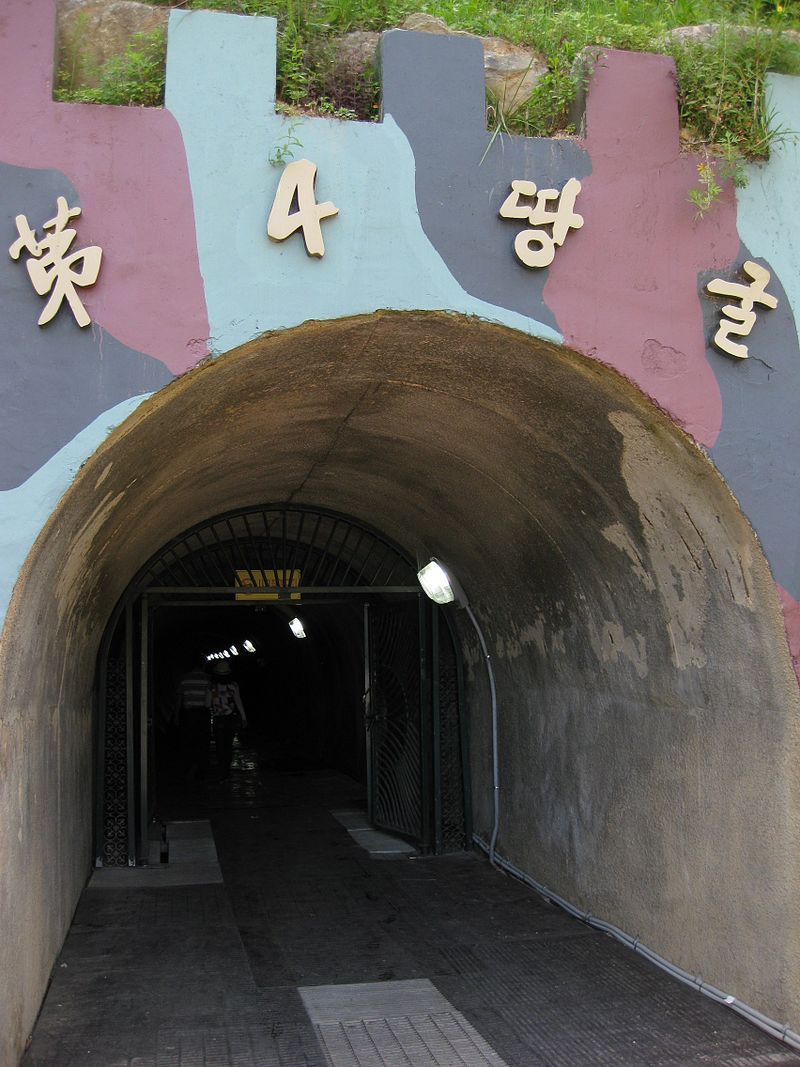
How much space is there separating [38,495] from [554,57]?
305 centimetres

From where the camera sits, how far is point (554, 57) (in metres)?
4.65

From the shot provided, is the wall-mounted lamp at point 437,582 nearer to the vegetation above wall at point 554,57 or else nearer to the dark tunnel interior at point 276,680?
the dark tunnel interior at point 276,680

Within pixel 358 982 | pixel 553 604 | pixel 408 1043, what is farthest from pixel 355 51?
pixel 358 982

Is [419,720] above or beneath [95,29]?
beneath

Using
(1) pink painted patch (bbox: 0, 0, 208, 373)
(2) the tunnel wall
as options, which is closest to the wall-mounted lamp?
(2) the tunnel wall

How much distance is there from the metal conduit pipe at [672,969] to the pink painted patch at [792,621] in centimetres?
158

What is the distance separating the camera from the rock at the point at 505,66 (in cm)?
460

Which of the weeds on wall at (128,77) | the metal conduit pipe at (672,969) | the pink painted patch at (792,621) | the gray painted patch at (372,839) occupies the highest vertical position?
the weeds on wall at (128,77)

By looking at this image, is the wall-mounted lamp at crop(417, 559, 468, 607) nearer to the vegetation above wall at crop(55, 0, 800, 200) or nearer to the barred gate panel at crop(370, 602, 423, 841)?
the barred gate panel at crop(370, 602, 423, 841)

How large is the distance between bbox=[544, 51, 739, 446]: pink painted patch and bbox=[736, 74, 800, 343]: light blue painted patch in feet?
0.29

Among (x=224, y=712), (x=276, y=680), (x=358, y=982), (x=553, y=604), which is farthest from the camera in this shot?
(x=276, y=680)

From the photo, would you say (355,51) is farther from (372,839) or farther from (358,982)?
(372,839)

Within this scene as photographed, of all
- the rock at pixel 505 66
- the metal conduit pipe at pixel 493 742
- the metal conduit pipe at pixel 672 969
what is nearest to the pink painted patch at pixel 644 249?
the rock at pixel 505 66

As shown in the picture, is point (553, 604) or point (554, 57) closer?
point (554, 57)
